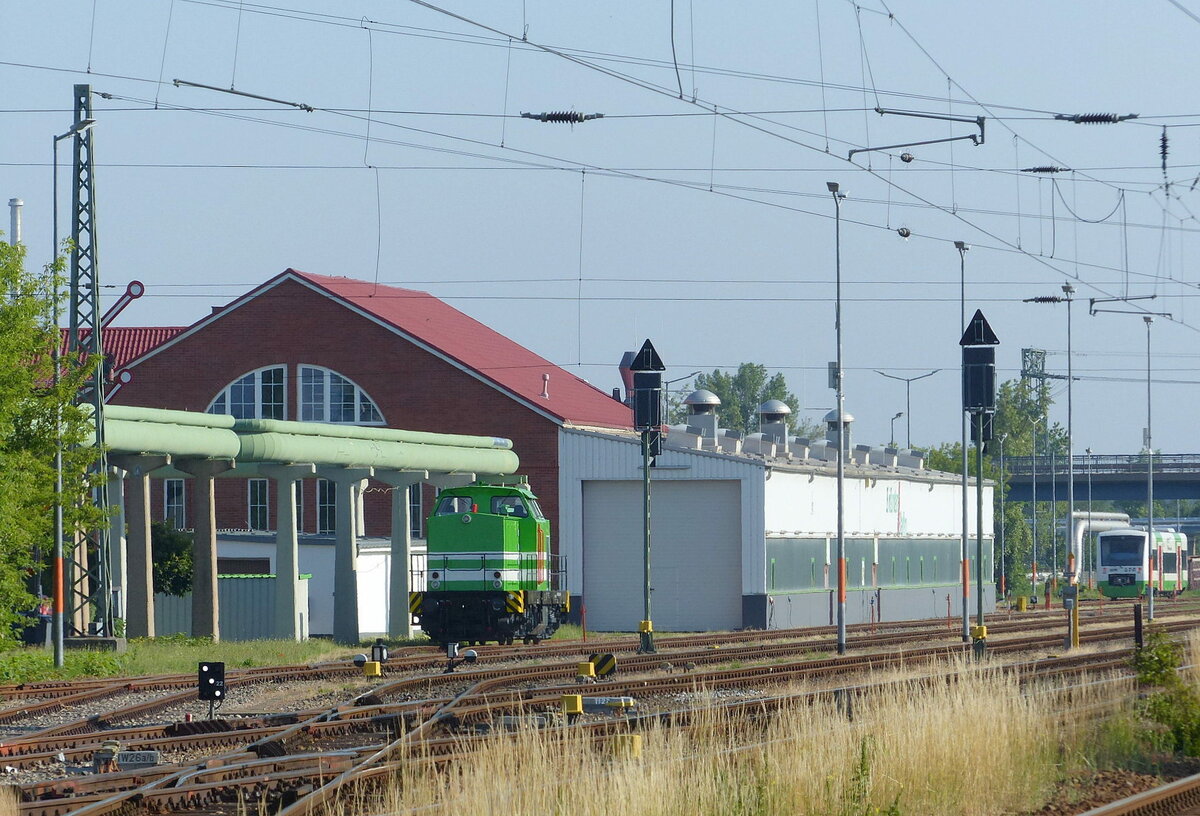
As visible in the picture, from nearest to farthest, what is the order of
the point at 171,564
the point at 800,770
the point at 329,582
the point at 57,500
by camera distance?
the point at 800,770 < the point at 57,500 < the point at 171,564 < the point at 329,582

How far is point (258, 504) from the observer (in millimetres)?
→ 55688

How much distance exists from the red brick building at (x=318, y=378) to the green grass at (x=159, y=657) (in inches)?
684

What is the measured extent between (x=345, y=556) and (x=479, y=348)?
20573 mm

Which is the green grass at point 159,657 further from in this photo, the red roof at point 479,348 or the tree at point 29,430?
the red roof at point 479,348

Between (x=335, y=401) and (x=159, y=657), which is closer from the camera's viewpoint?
(x=159, y=657)

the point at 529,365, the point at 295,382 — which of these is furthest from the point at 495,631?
the point at 529,365

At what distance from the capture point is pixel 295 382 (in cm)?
5594

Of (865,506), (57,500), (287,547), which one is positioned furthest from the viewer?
(865,506)

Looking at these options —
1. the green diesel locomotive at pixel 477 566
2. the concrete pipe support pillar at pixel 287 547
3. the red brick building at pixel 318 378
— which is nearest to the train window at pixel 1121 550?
the red brick building at pixel 318 378

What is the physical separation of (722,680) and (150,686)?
8.82 m

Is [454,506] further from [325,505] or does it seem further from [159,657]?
Result: [325,505]

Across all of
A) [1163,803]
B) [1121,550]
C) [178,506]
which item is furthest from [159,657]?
[1121,550]

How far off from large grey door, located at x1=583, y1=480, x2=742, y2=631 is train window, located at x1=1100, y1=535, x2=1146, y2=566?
3589 cm

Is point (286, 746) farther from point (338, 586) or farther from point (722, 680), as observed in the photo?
point (338, 586)
